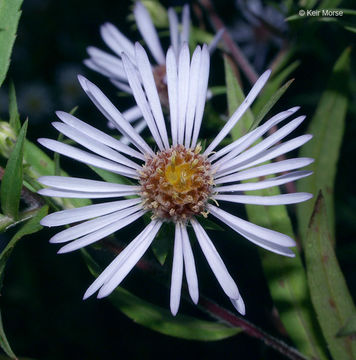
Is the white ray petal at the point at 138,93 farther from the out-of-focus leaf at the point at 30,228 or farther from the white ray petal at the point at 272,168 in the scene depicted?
the out-of-focus leaf at the point at 30,228

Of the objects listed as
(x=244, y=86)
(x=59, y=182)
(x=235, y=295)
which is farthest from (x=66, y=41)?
(x=235, y=295)

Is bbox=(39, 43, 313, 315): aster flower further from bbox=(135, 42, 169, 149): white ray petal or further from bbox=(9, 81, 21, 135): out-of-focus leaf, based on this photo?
bbox=(9, 81, 21, 135): out-of-focus leaf

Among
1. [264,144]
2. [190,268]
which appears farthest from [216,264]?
[264,144]

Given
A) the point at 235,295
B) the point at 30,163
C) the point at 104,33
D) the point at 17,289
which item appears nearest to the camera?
the point at 235,295

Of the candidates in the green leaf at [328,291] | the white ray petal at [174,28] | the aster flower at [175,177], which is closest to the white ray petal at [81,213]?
the aster flower at [175,177]

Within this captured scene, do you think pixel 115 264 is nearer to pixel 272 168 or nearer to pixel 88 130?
pixel 88 130

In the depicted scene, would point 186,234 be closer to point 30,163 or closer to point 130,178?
point 130,178
